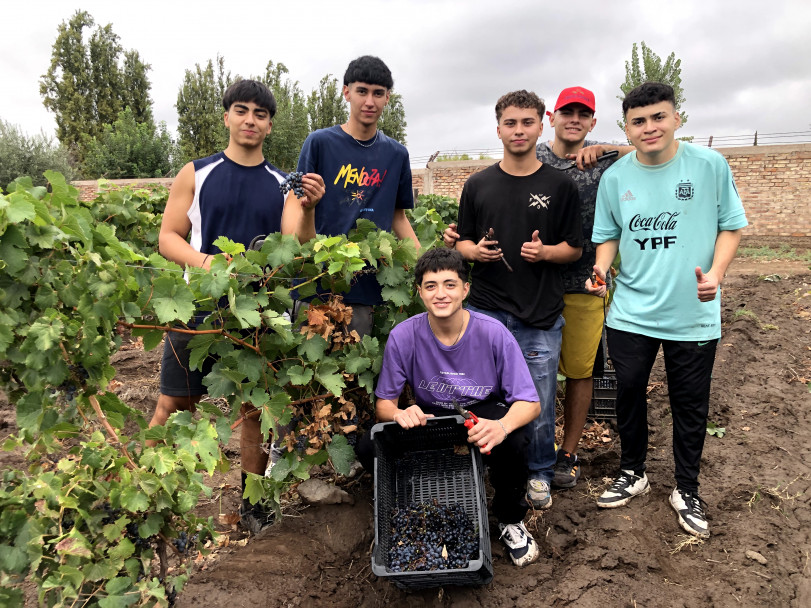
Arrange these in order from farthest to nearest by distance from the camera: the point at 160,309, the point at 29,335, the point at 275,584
Result: the point at 275,584
the point at 160,309
the point at 29,335

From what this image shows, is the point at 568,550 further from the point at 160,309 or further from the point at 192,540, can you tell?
the point at 160,309

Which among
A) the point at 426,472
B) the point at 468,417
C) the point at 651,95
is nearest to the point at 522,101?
the point at 651,95

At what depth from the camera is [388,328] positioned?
3.25 meters

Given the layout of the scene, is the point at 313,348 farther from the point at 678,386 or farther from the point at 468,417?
the point at 678,386

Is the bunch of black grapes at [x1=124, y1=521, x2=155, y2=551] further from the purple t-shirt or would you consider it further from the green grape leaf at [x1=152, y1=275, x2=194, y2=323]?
the purple t-shirt

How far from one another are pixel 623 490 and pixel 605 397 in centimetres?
114

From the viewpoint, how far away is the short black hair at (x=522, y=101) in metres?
3.00

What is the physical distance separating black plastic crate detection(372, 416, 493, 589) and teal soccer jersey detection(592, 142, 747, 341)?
3.60 feet

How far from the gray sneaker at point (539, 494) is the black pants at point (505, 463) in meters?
0.37

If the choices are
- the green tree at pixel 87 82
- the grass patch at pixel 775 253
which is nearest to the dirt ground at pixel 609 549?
the grass patch at pixel 775 253

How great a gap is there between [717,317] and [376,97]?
2.08 m

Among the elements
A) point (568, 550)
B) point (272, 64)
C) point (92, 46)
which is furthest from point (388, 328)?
point (92, 46)

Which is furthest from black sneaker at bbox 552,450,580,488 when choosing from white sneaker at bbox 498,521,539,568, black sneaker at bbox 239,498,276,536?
black sneaker at bbox 239,498,276,536

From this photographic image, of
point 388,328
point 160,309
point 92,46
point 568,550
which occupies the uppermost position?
point 92,46
